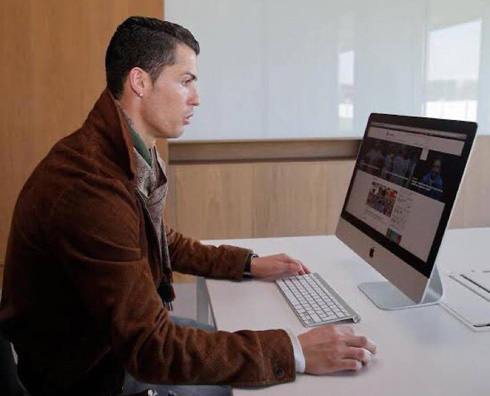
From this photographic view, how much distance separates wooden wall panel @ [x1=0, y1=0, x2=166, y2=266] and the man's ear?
157 centimetres

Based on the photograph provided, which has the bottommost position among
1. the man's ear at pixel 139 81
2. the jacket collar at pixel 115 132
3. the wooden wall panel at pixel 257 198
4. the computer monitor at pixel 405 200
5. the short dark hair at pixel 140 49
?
the wooden wall panel at pixel 257 198

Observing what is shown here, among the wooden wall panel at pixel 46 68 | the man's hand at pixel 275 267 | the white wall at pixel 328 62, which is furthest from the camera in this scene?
the white wall at pixel 328 62

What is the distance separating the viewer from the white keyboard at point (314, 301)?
4.03 ft

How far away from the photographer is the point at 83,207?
1027mm

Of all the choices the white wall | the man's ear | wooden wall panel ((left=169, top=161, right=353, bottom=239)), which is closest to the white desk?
the man's ear

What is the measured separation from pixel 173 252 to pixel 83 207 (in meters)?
0.60

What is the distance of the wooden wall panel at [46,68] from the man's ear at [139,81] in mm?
1572

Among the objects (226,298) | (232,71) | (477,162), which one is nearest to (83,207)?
(226,298)

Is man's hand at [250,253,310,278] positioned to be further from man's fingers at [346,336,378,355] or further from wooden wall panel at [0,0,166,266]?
wooden wall panel at [0,0,166,266]

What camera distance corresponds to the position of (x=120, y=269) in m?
1.00

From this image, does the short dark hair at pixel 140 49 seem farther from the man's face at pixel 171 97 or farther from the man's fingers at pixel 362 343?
the man's fingers at pixel 362 343

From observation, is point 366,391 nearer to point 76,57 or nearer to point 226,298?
point 226,298

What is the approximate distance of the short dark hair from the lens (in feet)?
4.25

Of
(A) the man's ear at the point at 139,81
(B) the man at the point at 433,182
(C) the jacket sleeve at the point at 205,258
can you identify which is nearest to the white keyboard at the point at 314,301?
(C) the jacket sleeve at the point at 205,258
